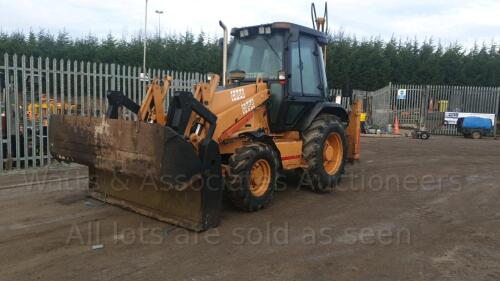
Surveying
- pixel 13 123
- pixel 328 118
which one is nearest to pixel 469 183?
pixel 328 118

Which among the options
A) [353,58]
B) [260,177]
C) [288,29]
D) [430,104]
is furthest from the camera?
[353,58]

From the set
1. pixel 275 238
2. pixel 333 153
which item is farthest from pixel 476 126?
pixel 275 238

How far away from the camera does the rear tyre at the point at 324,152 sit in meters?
6.84

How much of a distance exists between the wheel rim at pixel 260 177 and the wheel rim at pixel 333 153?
70.9 inches

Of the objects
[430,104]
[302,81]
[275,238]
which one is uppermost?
[430,104]

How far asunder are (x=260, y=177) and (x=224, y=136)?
751 mm

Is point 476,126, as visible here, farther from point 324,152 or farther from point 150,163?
point 150,163

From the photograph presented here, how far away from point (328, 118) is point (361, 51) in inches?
1152

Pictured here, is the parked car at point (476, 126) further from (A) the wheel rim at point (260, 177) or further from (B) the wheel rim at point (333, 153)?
(A) the wheel rim at point (260, 177)

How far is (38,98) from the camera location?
909 centimetres

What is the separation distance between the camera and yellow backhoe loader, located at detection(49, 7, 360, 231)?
4.85 m

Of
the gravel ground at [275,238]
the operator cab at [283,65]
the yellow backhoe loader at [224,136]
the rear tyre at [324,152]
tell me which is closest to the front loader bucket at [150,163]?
the yellow backhoe loader at [224,136]

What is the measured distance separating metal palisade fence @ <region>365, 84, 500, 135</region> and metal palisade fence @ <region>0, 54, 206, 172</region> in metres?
16.3

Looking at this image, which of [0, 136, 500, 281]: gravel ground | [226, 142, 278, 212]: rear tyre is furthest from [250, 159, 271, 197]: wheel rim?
[0, 136, 500, 281]: gravel ground
